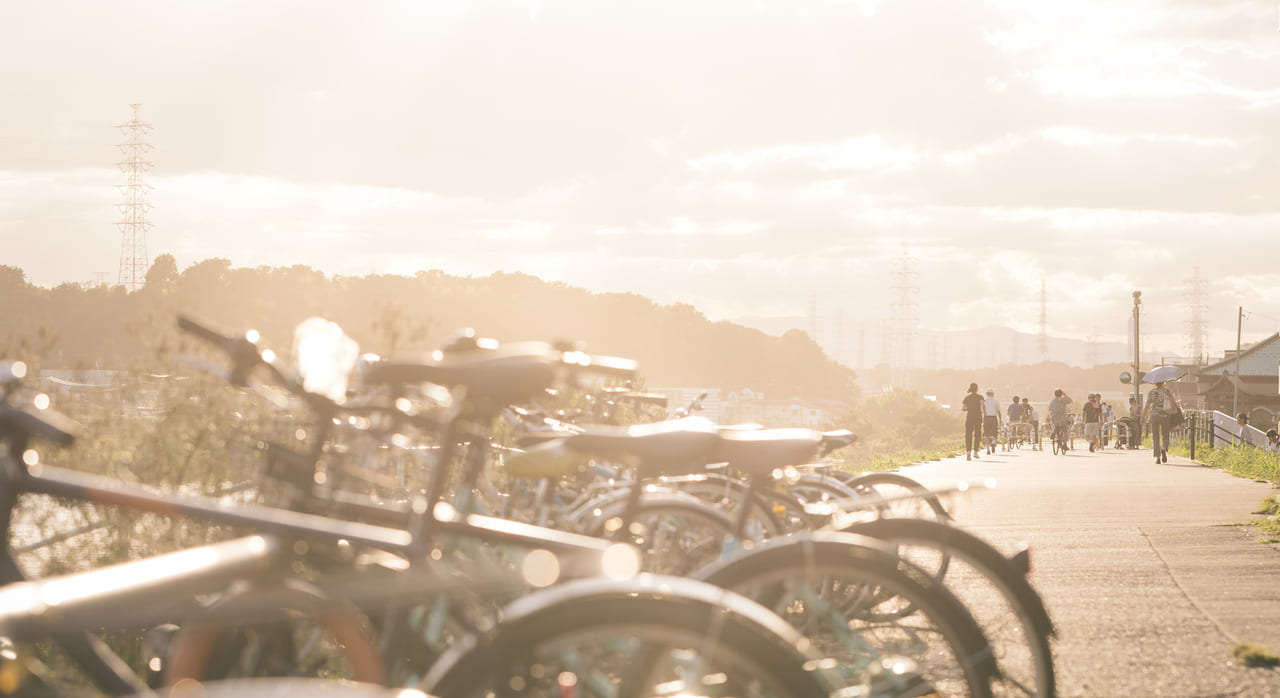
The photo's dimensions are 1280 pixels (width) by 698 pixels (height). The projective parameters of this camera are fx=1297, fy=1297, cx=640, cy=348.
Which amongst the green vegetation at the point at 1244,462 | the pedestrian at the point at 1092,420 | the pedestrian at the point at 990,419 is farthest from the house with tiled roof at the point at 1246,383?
the green vegetation at the point at 1244,462

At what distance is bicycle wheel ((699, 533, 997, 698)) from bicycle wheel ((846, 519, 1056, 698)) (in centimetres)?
24

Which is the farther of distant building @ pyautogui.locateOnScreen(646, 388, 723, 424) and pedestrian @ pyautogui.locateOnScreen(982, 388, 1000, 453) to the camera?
pedestrian @ pyautogui.locateOnScreen(982, 388, 1000, 453)

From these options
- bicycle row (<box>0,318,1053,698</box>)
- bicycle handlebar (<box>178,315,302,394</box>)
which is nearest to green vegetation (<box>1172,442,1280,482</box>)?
bicycle row (<box>0,318,1053,698</box>)

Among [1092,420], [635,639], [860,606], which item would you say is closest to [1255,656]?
[860,606]

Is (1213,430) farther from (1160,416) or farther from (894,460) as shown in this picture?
(894,460)

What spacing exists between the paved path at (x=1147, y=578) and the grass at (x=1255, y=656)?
6 cm

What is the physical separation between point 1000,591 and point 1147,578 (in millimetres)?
5051

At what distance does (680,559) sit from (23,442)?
230cm

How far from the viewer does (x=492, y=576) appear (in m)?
2.94

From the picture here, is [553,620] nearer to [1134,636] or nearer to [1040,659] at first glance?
[1040,659]

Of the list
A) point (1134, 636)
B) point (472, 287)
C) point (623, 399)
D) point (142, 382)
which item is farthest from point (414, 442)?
point (472, 287)

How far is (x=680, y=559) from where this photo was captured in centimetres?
447

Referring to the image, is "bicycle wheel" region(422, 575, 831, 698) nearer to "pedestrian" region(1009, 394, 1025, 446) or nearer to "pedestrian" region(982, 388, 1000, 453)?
"pedestrian" region(982, 388, 1000, 453)

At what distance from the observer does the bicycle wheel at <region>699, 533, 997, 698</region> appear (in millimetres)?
3244
